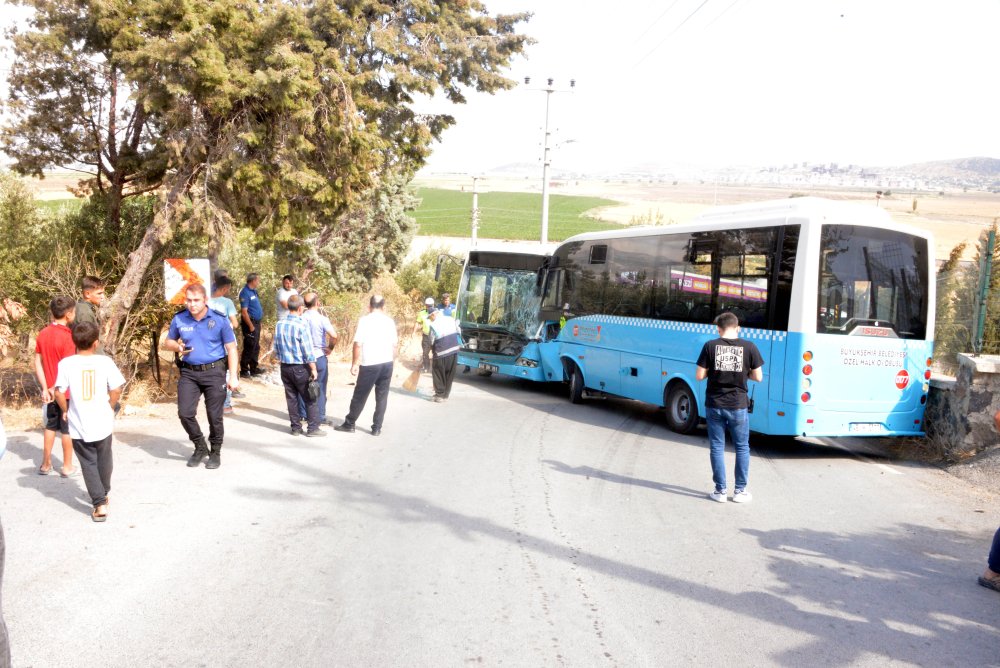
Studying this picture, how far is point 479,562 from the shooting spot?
5770 mm

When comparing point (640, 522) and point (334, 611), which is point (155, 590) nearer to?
point (334, 611)

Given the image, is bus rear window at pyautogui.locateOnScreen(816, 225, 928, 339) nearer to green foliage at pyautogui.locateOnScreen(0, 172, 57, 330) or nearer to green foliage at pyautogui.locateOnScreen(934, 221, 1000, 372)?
green foliage at pyautogui.locateOnScreen(934, 221, 1000, 372)

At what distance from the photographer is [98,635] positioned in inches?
174

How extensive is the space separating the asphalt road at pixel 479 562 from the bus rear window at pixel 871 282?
1.84 m

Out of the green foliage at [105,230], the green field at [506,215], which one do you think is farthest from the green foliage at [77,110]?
the green field at [506,215]

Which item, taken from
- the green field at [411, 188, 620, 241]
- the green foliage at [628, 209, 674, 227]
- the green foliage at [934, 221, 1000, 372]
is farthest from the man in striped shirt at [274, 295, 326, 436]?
the green field at [411, 188, 620, 241]

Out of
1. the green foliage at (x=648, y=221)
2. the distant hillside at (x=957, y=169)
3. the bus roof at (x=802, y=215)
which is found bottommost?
the bus roof at (x=802, y=215)

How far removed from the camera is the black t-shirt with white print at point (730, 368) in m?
7.78

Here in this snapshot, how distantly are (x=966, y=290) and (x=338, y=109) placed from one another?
30.9ft

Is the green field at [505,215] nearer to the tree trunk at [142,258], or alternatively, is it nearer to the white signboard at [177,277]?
the tree trunk at [142,258]

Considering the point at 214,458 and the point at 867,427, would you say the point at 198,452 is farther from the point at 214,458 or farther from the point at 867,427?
the point at 867,427

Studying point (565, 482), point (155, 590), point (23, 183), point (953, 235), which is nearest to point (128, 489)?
point (155, 590)

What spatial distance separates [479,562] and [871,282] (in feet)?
22.7

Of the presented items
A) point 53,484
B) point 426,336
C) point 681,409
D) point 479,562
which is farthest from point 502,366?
point 479,562
